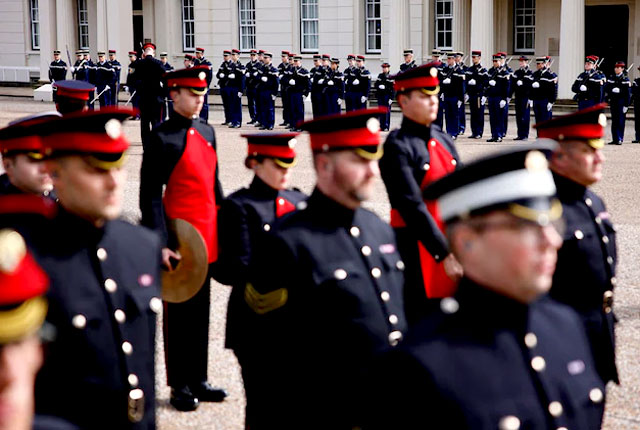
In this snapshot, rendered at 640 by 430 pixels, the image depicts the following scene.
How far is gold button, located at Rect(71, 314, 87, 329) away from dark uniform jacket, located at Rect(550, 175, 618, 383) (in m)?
2.13

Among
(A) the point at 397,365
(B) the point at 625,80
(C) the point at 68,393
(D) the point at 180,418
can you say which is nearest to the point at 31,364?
(A) the point at 397,365

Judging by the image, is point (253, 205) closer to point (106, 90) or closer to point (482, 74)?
point (482, 74)

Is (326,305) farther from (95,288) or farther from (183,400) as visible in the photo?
(183,400)

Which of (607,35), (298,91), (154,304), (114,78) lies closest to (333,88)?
(298,91)

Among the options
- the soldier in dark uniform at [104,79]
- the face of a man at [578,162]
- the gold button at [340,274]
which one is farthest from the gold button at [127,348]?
the soldier in dark uniform at [104,79]

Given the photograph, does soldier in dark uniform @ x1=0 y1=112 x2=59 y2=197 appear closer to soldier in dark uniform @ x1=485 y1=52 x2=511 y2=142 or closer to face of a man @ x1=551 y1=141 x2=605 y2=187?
face of a man @ x1=551 y1=141 x2=605 y2=187

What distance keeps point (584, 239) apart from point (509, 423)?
7.72 ft

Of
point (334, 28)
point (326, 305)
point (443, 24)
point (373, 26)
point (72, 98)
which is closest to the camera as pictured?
point (326, 305)

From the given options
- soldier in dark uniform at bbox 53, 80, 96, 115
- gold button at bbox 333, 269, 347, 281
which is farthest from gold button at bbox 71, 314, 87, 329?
soldier in dark uniform at bbox 53, 80, 96, 115

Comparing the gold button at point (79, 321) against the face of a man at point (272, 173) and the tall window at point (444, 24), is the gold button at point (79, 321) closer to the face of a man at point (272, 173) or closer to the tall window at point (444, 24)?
the face of a man at point (272, 173)

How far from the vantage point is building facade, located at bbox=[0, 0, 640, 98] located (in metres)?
29.4

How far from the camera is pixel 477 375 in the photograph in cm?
271

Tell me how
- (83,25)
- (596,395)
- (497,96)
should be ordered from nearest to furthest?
(596,395), (497,96), (83,25)

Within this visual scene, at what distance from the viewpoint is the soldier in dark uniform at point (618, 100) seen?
22250 mm
